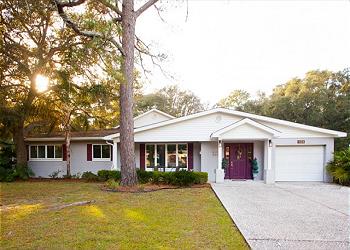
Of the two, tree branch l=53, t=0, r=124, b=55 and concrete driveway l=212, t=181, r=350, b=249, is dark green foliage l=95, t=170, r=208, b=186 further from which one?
tree branch l=53, t=0, r=124, b=55

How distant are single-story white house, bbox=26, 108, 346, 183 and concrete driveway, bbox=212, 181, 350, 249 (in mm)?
3974

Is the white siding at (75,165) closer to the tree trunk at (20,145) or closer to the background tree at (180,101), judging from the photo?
the tree trunk at (20,145)

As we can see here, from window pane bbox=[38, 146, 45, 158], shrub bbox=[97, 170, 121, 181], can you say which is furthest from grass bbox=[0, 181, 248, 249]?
window pane bbox=[38, 146, 45, 158]

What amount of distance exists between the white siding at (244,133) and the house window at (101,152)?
784cm

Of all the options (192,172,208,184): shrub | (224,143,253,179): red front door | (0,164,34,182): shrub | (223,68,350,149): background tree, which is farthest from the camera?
(223,68,350,149): background tree

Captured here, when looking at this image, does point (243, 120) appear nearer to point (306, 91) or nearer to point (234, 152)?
point (234, 152)

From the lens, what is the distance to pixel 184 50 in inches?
700

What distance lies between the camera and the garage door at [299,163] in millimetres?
16750

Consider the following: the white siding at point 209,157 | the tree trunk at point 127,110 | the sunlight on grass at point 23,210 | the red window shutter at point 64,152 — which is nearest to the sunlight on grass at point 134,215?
the sunlight on grass at point 23,210

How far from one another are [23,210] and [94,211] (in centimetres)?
220

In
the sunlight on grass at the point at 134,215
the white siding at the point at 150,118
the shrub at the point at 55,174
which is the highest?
the white siding at the point at 150,118

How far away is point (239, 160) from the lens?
17.5 meters

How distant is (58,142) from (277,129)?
13934 mm

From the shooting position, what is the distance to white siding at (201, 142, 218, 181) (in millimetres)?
17359
